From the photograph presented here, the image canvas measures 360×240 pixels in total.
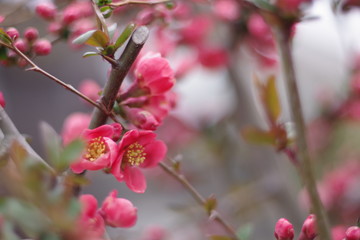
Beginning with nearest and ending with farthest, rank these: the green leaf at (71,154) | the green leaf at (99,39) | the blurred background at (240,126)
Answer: the green leaf at (71,154)
the green leaf at (99,39)
the blurred background at (240,126)

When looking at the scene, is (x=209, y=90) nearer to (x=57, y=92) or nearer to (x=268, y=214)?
(x=57, y=92)

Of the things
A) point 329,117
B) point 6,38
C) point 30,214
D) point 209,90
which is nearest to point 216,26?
point 329,117

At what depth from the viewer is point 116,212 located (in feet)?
1.72

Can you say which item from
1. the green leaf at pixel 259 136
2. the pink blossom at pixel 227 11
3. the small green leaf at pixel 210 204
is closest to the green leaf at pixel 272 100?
the green leaf at pixel 259 136

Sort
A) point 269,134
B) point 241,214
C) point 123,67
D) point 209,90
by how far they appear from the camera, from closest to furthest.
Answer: point 123,67 → point 269,134 → point 241,214 → point 209,90

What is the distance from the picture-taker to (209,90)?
3002 mm

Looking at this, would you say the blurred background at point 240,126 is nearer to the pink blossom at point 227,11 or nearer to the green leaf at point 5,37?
the pink blossom at point 227,11

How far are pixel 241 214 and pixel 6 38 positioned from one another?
3.18 ft

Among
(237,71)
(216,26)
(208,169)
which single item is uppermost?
(216,26)

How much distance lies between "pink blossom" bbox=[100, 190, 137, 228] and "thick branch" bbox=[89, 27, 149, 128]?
10 centimetres

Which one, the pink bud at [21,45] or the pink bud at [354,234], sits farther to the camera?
the pink bud at [21,45]

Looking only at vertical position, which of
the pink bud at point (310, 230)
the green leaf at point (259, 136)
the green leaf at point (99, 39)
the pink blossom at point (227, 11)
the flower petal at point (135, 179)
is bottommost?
the pink bud at point (310, 230)

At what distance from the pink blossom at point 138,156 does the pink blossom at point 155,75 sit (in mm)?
65

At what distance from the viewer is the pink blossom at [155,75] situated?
56cm
